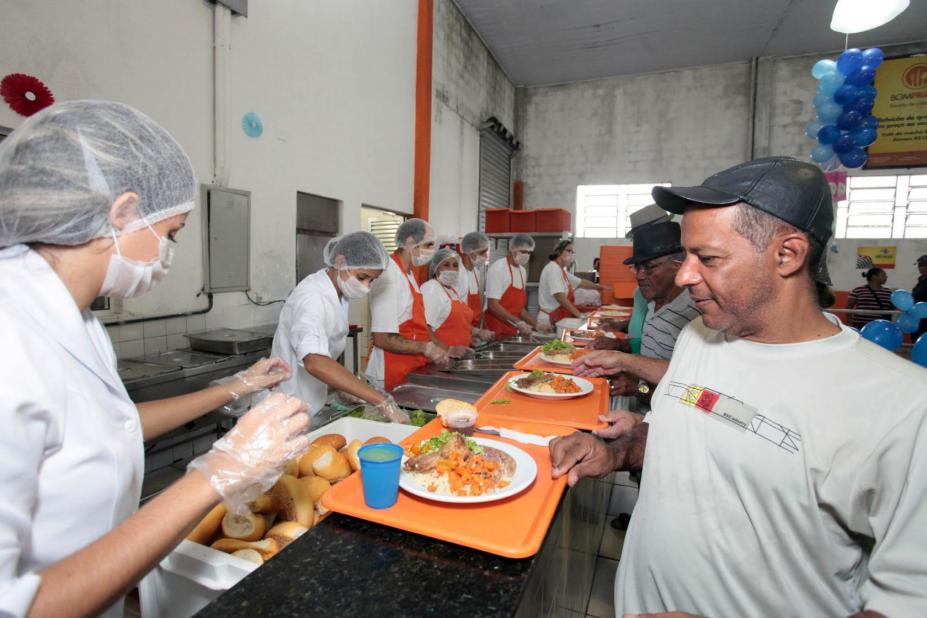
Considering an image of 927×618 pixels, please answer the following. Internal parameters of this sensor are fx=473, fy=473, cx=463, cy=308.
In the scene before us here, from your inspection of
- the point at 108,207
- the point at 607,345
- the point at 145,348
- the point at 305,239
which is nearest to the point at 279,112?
the point at 305,239

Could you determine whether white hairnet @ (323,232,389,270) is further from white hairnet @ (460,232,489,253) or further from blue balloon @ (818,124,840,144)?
blue balloon @ (818,124,840,144)

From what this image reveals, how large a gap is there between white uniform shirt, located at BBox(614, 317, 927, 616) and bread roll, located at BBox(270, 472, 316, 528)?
36.6 inches

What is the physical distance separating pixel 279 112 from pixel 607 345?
3.59 metres

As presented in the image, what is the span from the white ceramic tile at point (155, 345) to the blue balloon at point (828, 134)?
6.53 metres

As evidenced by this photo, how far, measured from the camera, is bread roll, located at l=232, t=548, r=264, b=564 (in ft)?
3.69

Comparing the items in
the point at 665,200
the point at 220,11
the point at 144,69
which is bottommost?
the point at 665,200

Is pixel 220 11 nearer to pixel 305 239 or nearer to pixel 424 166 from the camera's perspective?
pixel 305 239

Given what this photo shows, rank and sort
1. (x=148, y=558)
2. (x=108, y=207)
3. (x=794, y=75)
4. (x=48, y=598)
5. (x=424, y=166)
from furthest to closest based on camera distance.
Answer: (x=794, y=75)
(x=424, y=166)
(x=108, y=207)
(x=148, y=558)
(x=48, y=598)

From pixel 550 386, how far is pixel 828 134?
487 cm

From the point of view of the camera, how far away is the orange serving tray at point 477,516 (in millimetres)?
1041

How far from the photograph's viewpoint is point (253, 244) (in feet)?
13.9

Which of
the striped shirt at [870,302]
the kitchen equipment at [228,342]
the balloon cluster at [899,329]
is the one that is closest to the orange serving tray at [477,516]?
the kitchen equipment at [228,342]

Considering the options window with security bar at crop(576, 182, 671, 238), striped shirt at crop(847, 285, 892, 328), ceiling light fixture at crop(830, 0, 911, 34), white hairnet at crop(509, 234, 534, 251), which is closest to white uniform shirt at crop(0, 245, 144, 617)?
ceiling light fixture at crop(830, 0, 911, 34)

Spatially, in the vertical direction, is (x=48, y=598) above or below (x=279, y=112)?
below
